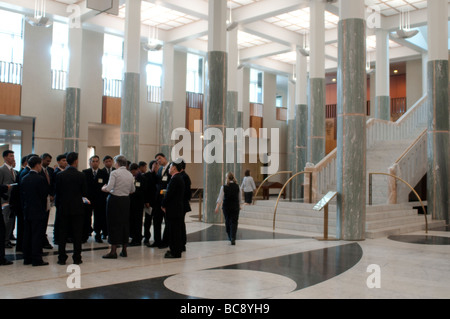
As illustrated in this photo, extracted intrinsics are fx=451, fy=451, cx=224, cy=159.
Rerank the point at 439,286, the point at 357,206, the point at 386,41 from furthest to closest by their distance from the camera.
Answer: the point at 386,41
the point at 357,206
the point at 439,286

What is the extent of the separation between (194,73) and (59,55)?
766 cm

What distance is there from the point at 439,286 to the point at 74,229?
17.0ft

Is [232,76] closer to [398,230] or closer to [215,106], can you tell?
[215,106]

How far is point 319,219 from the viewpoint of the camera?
11648 mm

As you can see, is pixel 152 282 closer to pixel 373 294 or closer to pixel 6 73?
pixel 373 294

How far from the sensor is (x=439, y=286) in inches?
227

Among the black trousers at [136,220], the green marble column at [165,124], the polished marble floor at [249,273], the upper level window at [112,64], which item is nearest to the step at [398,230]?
the polished marble floor at [249,273]

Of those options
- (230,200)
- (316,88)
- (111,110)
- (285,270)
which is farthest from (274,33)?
(285,270)

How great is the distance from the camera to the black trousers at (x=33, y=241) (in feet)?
21.7

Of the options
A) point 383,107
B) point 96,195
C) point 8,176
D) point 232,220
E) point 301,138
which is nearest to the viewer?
point 8,176

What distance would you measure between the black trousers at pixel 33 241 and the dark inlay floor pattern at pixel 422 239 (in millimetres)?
7360

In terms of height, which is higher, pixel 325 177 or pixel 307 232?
pixel 325 177

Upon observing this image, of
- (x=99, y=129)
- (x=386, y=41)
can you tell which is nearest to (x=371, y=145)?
(x=386, y=41)

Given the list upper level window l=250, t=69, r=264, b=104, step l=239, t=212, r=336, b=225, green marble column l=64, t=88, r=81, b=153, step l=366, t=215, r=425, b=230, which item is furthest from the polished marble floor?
upper level window l=250, t=69, r=264, b=104
